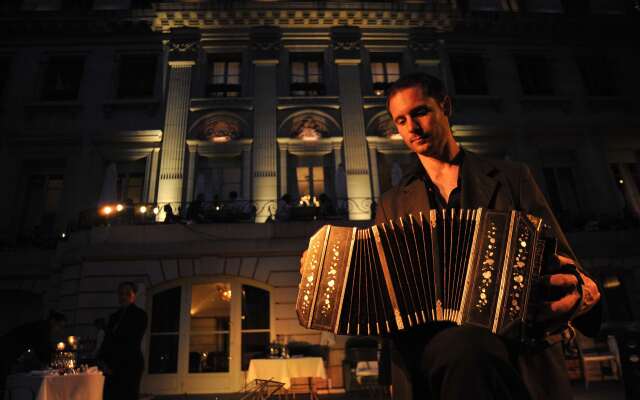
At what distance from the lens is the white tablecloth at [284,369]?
703 cm

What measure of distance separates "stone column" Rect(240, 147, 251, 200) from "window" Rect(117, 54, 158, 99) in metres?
4.36

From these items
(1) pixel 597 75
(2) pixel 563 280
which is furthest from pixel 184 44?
(1) pixel 597 75

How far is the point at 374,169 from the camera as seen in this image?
1291 cm

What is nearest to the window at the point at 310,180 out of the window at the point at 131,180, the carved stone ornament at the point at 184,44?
the window at the point at 131,180

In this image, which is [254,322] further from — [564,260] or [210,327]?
[564,260]

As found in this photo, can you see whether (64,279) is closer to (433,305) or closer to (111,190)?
(111,190)

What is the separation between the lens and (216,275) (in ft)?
33.9

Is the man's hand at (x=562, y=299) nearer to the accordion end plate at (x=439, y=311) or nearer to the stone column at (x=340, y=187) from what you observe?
the accordion end plate at (x=439, y=311)

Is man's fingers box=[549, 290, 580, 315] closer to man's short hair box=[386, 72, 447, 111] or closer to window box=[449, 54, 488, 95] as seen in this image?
man's short hair box=[386, 72, 447, 111]

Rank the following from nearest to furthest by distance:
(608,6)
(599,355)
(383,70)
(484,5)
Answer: (599,355) < (383,70) < (484,5) < (608,6)

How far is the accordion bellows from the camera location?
125 cm

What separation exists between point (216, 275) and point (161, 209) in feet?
9.93

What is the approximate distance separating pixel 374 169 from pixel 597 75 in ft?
34.8

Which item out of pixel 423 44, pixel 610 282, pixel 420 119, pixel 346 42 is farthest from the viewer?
pixel 423 44
